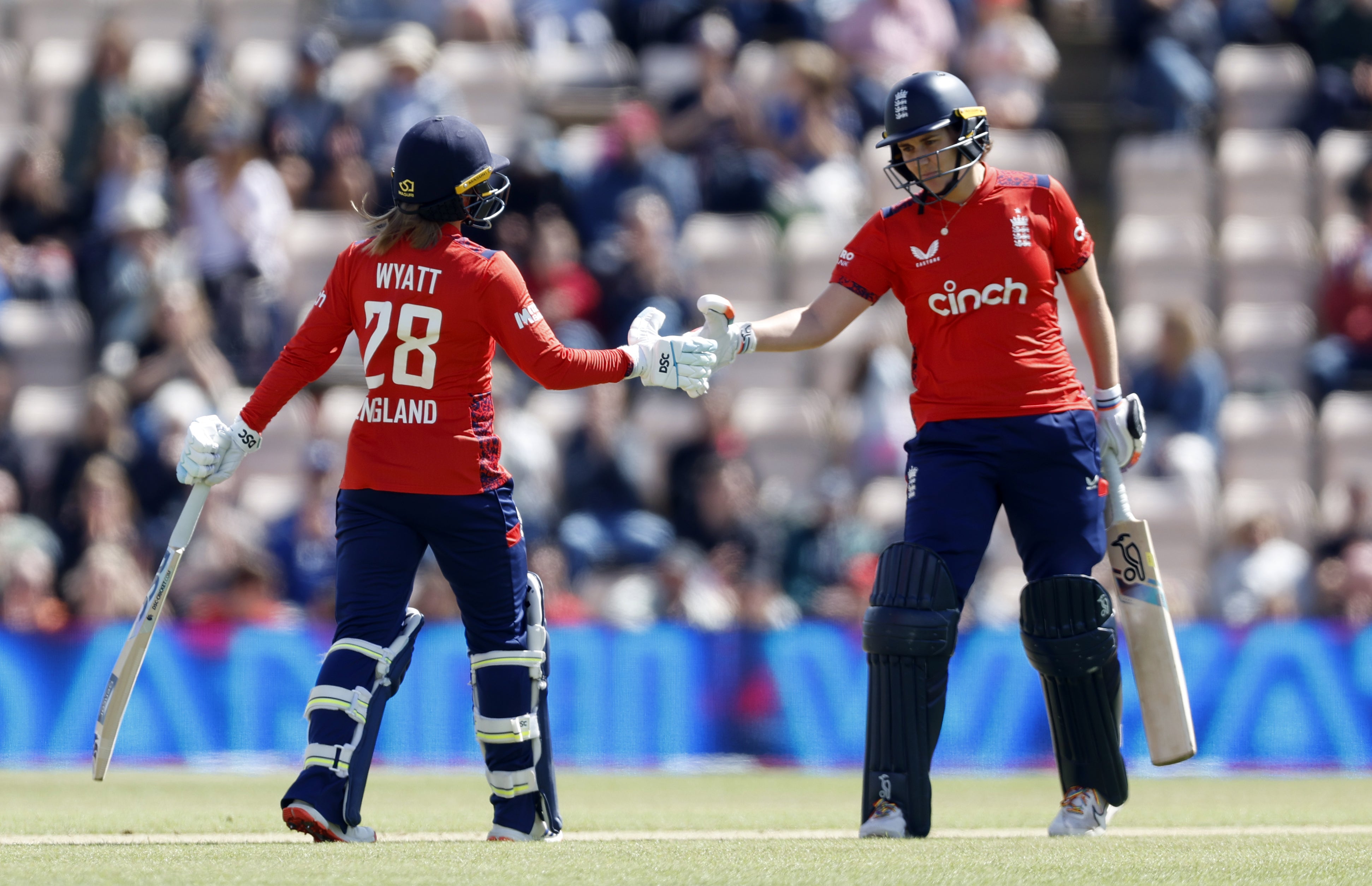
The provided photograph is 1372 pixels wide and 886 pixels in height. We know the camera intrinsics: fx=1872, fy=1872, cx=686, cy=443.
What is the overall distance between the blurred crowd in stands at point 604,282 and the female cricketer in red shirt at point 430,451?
4245 mm

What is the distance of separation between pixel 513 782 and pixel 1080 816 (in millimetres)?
1780

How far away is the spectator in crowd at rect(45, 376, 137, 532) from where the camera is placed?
444 inches

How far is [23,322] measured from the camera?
12.7 meters

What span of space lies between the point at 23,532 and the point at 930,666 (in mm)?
7006

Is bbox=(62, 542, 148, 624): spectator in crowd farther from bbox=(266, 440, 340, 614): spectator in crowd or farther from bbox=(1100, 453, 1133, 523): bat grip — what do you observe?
bbox=(1100, 453, 1133, 523): bat grip

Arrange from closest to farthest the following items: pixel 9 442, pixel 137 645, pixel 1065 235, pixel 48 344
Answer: pixel 137 645, pixel 1065 235, pixel 9 442, pixel 48 344

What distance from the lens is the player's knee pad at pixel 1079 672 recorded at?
579 cm

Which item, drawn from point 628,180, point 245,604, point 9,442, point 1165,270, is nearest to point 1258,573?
point 1165,270

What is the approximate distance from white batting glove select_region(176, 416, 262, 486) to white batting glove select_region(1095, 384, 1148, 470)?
2758mm

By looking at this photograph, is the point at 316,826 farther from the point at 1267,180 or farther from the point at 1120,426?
the point at 1267,180

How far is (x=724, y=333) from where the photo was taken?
606 cm

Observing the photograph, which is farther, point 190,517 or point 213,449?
point 190,517

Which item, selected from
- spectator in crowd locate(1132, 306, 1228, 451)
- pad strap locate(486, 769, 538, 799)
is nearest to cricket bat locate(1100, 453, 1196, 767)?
pad strap locate(486, 769, 538, 799)

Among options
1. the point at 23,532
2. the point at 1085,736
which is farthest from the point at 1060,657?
the point at 23,532
